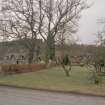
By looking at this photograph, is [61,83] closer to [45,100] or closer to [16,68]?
[45,100]

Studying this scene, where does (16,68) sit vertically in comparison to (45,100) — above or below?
above

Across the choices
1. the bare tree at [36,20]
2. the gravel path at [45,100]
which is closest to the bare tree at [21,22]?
the bare tree at [36,20]

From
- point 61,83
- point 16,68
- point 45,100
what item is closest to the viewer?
point 45,100

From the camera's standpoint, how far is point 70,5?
1442 inches

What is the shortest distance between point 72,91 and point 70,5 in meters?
24.6

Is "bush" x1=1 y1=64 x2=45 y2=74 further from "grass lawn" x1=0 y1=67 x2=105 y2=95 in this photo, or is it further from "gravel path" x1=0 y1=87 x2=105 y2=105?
"gravel path" x1=0 y1=87 x2=105 y2=105

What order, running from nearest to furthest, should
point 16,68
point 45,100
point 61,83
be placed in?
point 45,100
point 61,83
point 16,68

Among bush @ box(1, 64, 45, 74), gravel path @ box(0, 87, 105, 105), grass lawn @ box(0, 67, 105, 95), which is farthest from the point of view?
bush @ box(1, 64, 45, 74)

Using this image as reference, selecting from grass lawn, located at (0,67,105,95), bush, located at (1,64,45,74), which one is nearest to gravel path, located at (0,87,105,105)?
grass lawn, located at (0,67,105,95)

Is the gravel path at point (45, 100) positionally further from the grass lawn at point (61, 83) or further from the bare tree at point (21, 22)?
the bare tree at point (21, 22)

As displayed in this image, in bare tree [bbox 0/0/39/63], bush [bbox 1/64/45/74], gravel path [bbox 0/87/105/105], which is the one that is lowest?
gravel path [bbox 0/87/105/105]

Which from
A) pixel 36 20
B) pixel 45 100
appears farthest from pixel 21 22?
pixel 45 100

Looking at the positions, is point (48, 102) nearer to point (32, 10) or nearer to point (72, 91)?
point (72, 91)

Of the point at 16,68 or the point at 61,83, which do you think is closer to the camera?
the point at 61,83
